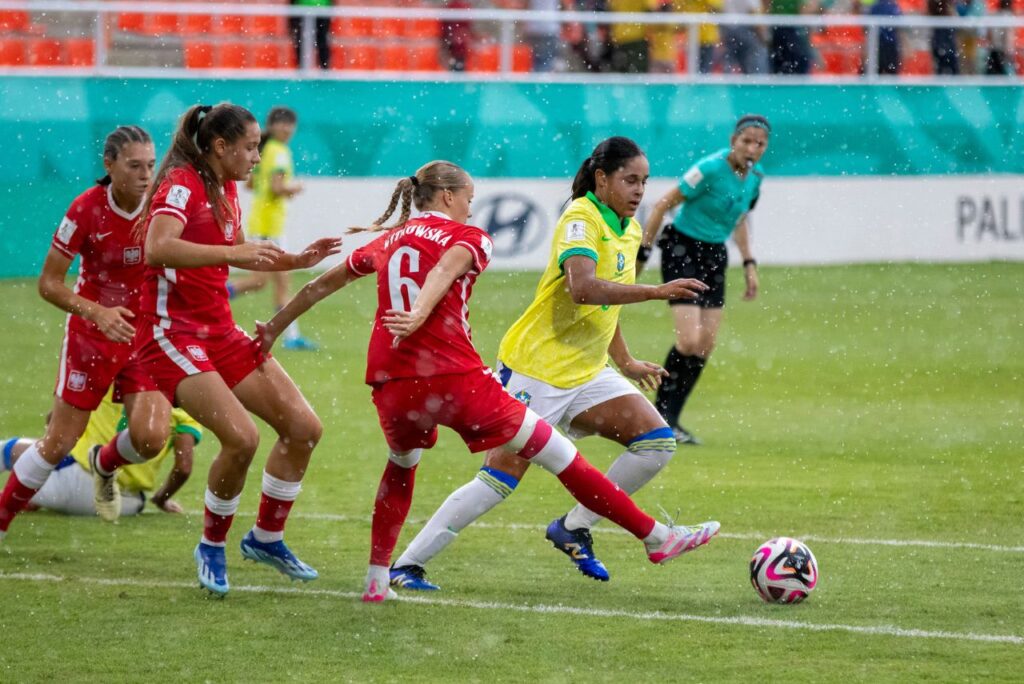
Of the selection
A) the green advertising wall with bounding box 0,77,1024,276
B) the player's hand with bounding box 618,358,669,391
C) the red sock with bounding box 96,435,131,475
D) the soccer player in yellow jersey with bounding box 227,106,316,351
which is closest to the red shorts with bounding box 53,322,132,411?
the red sock with bounding box 96,435,131,475

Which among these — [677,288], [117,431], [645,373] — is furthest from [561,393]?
[117,431]

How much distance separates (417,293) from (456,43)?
15.8 m

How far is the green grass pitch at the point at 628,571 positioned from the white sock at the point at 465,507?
0.82 ft

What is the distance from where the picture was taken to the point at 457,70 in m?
21.6

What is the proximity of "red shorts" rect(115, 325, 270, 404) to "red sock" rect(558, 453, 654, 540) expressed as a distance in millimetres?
1444

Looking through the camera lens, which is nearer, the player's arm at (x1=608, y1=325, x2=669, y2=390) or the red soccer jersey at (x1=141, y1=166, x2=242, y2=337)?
the red soccer jersey at (x1=141, y1=166, x2=242, y2=337)

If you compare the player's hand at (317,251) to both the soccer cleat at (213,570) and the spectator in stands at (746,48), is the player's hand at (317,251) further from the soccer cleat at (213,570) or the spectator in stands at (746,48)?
the spectator in stands at (746,48)

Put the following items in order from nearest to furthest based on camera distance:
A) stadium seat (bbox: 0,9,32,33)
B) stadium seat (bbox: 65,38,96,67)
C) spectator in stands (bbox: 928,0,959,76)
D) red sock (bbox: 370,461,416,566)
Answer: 1. red sock (bbox: 370,461,416,566)
2. stadium seat (bbox: 65,38,96,67)
3. stadium seat (bbox: 0,9,32,33)
4. spectator in stands (bbox: 928,0,959,76)

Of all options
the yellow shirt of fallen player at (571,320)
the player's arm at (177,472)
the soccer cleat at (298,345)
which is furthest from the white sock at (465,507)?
the soccer cleat at (298,345)

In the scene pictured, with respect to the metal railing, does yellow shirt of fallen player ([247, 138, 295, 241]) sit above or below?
below

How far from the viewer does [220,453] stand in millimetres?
6727

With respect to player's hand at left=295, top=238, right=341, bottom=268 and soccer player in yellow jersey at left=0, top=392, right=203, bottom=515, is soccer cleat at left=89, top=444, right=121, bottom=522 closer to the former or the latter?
soccer player in yellow jersey at left=0, top=392, right=203, bottom=515

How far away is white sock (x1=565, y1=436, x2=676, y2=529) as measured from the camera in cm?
718

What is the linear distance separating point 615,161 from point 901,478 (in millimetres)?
3517
